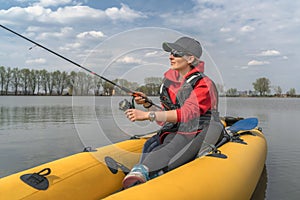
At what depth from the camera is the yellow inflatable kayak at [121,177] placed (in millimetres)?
2422

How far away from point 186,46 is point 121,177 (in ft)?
5.44

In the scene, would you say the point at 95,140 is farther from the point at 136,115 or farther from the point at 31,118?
the point at 31,118

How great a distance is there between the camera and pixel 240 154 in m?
3.60

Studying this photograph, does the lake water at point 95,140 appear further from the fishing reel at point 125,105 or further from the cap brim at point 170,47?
the cap brim at point 170,47

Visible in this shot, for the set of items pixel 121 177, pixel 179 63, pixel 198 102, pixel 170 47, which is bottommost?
pixel 121 177

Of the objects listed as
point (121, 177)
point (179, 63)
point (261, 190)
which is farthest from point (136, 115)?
point (261, 190)

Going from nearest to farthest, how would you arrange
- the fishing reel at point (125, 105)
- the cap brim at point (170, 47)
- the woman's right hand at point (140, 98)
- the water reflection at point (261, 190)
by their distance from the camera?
the fishing reel at point (125, 105) < the cap brim at point (170, 47) < the woman's right hand at point (140, 98) < the water reflection at point (261, 190)

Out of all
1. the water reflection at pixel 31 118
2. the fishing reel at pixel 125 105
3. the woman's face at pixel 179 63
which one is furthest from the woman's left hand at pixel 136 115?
the water reflection at pixel 31 118

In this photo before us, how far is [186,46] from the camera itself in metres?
3.12

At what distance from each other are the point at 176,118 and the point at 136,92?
61 cm

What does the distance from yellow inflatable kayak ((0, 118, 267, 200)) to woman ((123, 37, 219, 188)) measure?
0.68ft

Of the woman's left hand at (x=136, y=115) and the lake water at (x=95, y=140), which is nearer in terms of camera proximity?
the woman's left hand at (x=136, y=115)

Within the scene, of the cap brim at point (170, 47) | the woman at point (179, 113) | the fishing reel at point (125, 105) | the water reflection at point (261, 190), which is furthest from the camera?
the water reflection at point (261, 190)

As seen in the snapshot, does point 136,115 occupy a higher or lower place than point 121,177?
higher
